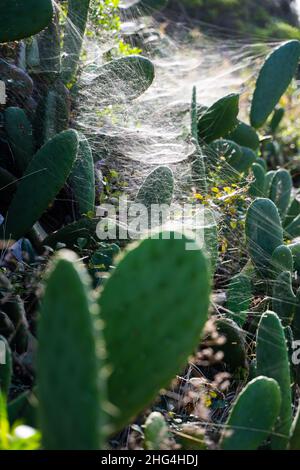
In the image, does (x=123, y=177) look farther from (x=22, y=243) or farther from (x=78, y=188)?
(x=22, y=243)

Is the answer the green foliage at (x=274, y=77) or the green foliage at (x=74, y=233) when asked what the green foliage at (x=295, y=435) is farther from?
the green foliage at (x=274, y=77)

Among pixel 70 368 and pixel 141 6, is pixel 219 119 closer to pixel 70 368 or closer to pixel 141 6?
pixel 141 6

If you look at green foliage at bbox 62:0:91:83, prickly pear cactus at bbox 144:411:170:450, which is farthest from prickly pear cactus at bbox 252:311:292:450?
green foliage at bbox 62:0:91:83

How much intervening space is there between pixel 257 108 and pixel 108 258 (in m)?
2.20

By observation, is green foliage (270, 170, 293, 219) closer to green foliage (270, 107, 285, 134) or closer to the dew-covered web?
the dew-covered web

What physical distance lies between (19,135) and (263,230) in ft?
4.05

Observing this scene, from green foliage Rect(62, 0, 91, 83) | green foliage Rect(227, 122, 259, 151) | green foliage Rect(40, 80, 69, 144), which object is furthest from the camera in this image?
green foliage Rect(227, 122, 259, 151)

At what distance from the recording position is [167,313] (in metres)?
1.51

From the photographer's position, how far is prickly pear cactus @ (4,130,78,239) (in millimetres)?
2752

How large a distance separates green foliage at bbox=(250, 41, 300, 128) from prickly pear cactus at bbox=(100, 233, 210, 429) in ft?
10.1

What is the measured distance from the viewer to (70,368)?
1261 mm

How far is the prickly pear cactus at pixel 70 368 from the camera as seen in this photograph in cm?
125

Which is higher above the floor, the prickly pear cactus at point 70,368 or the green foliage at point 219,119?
the green foliage at point 219,119

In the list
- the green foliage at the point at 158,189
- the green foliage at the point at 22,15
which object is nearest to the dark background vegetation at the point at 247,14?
the green foliage at the point at 22,15
